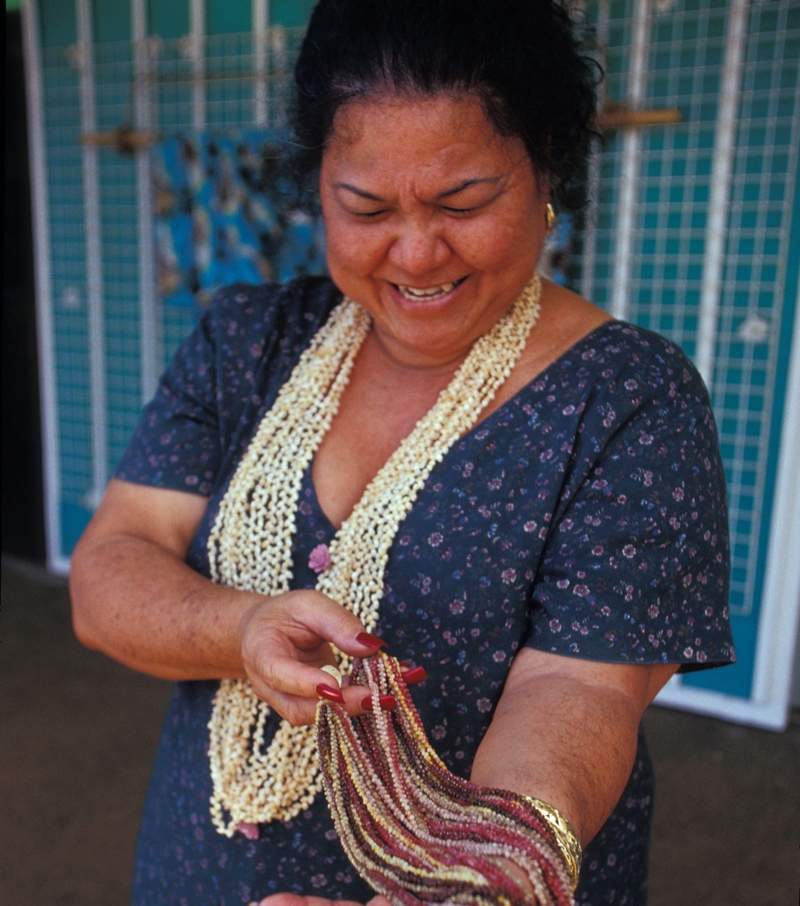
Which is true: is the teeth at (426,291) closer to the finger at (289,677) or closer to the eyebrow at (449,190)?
the eyebrow at (449,190)

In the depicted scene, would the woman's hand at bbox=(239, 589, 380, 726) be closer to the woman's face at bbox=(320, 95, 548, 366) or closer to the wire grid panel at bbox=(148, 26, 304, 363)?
the woman's face at bbox=(320, 95, 548, 366)

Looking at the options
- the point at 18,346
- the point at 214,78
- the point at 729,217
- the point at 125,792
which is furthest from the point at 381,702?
the point at 18,346

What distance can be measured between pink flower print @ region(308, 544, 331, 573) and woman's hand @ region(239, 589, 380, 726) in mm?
129

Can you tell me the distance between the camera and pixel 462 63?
37.8 inches

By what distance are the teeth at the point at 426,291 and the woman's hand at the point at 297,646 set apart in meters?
0.42

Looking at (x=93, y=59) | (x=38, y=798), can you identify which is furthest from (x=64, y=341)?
(x=38, y=798)

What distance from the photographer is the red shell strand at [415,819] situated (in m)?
0.71

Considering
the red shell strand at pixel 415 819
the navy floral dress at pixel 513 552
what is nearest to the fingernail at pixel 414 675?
the red shell strand at pixel 415 819

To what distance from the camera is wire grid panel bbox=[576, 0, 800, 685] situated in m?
2.63

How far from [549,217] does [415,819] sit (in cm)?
78

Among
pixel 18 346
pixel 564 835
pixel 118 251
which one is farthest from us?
pixel 18 346

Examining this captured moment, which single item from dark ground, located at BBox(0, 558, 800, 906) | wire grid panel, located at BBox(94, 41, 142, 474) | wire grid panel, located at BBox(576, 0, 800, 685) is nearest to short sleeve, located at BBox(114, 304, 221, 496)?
dark ground, located at BBox(0, 558, 800, 906)

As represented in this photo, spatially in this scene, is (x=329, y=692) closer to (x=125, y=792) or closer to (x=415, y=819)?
(x=415, y=819)

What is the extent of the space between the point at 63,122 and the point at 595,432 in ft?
12.1
